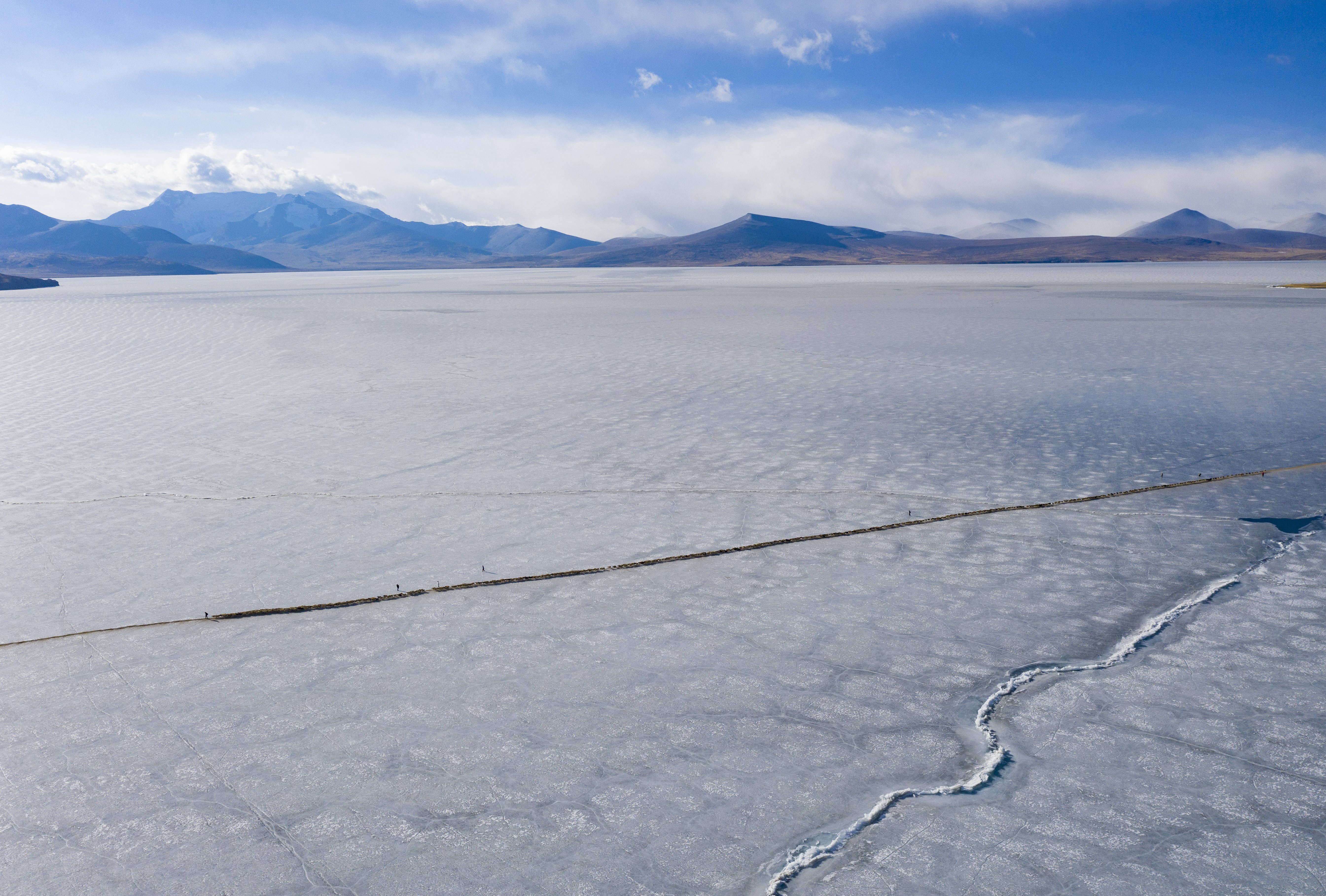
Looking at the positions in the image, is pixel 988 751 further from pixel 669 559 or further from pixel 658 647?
pixel 669 559

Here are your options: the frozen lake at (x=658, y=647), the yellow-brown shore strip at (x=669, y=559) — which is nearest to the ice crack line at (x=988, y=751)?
the frozen lake at (x=658, y=647)

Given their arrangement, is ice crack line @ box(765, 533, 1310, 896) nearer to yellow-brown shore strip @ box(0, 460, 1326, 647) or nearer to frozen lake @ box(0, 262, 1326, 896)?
frozen lake @ box(0, 262, 1326, 896)

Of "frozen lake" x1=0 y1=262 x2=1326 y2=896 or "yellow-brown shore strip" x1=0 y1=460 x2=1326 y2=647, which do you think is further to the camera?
"yellow-brown shore strip" x1=0 y1=460 x2=1326 y2=647

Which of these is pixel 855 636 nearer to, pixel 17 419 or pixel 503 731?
pixel 503 731

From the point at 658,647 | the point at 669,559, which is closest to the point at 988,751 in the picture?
the point at 658,647

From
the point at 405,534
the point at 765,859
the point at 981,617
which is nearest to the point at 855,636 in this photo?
the point at 981,617

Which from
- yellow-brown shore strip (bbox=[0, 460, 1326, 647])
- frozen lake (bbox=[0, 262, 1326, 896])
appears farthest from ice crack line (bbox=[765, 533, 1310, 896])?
yellow-brown shore strip (bbox=[0, 460, 1326, 647])
